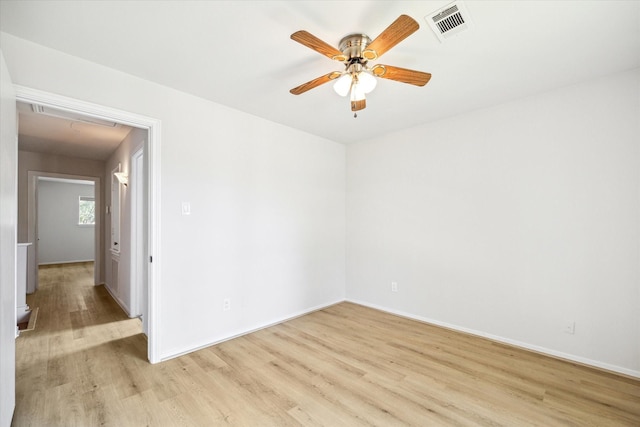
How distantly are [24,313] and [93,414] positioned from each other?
10.2 feet

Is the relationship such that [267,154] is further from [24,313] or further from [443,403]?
[24,313]

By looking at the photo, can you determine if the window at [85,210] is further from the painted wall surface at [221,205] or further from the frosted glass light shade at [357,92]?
the frosted glass light shade at [357,92]

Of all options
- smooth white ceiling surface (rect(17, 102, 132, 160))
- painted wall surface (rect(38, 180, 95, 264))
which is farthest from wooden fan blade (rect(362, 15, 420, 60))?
painted wall surface (rect(38, 180, 95, 264))

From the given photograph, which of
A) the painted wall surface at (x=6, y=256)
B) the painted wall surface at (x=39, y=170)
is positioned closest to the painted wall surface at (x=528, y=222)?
the painted wall surface at (x=6, y=256)

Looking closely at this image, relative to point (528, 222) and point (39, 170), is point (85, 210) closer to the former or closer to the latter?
point (39, 170)

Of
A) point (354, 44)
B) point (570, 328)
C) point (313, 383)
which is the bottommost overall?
point (313, 383)

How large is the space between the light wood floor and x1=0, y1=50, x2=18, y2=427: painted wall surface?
446mm

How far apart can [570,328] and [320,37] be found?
3247mm

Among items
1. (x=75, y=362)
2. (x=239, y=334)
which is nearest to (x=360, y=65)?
(x=239, y=334)

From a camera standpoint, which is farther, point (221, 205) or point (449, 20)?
point (221, 205)

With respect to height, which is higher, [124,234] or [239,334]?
[124,234]

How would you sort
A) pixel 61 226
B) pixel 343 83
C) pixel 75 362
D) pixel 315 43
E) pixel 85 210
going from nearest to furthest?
1. pixel 315 43
2. pixel 343 83
3. pixel 75 362
4. pixel 61 226
5. pixel 85 210

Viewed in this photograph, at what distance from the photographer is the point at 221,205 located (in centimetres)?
300

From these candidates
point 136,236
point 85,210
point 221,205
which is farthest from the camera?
point 85,210
